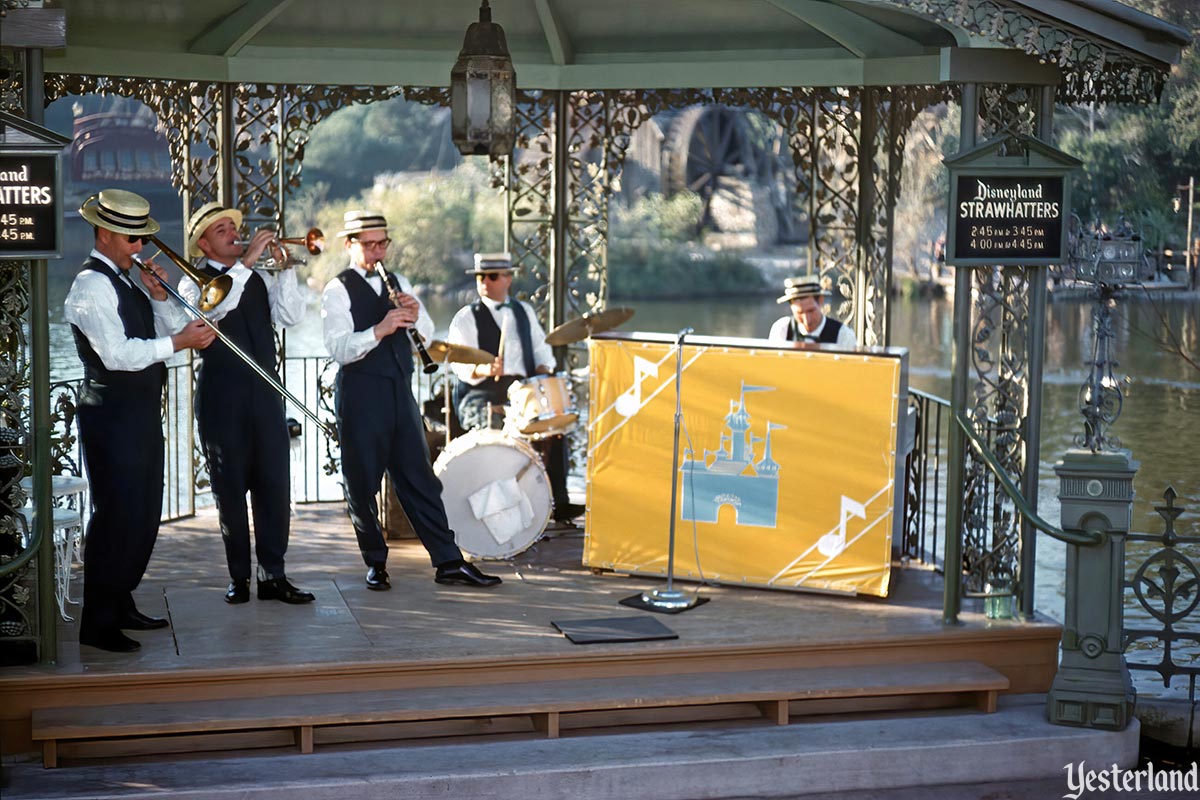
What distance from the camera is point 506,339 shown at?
27.9 ft

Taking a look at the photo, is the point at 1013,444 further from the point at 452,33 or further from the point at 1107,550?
the point at 452,33

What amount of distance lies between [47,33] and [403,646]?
2.78 meters

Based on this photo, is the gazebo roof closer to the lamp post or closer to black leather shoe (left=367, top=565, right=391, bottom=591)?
black leather shoe (left=367, top=565, right=391, bottom=591)

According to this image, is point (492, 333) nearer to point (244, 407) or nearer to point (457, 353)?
point (457, 353)

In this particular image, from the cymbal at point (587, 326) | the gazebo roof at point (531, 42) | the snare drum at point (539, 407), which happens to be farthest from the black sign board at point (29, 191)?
the cymbal at point (587, 326)

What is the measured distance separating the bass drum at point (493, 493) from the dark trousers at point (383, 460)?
27 cm

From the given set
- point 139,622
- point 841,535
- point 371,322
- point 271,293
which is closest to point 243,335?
point 271,293

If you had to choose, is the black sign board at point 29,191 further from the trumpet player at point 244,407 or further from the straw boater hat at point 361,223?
the straw boater hat at point 361,223

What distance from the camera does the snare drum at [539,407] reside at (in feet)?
26.0

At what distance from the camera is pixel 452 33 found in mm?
9328

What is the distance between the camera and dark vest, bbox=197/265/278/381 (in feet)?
22.3

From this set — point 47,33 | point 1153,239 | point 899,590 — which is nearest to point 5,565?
point 47,33

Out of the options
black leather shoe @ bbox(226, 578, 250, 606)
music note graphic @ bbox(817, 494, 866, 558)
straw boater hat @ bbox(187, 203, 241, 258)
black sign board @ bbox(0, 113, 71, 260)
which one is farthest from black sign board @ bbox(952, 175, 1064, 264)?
black sign board @ bbox(0, 113, 71, 260)

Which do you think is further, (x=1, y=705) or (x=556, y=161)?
(x=556, y=161)
